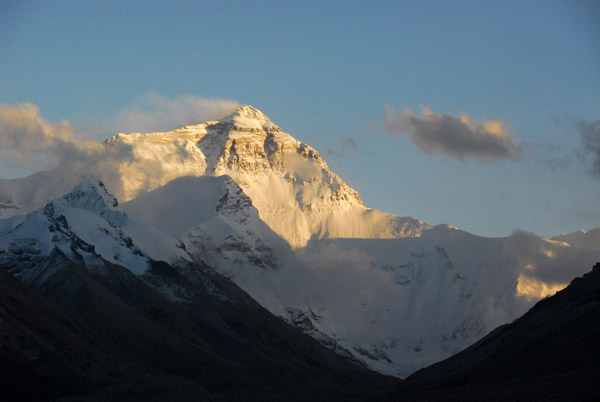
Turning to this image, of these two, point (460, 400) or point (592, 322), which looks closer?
point (460, 400)

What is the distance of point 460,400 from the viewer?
147 meters

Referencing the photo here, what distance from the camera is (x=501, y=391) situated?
482ft

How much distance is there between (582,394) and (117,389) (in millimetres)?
101966

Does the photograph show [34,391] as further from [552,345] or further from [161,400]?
[552,345]

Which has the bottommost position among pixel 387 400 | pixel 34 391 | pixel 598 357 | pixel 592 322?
pixel 34 391

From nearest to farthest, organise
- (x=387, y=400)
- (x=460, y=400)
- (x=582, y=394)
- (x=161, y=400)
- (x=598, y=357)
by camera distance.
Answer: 1. (x=582, y=394)
2. (x=460, y=400)
3. (x=598, y=357)
4. (x=387, y=400)
5. (x=161, y=400)

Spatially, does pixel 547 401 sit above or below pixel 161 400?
above

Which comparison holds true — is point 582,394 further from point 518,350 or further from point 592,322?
point 518,350

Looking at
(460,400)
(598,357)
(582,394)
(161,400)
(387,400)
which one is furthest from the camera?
(161,400)

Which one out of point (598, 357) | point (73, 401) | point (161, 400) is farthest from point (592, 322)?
point (73, 401)

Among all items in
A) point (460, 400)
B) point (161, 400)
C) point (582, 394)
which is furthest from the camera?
point (161, 400)

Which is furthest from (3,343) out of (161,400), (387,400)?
(387,400)

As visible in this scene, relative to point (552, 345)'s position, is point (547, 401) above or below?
below

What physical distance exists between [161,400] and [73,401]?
20152 millimetres
